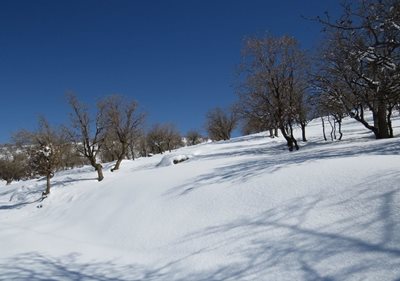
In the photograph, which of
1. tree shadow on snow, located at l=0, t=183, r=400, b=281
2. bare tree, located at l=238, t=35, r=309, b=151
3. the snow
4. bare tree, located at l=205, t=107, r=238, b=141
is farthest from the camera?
bare tree, located at l=205, t=107, r=238, b=141

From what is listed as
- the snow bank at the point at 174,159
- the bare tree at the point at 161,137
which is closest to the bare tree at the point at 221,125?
the bare tree at the point at 161,137

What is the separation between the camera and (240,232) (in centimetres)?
671

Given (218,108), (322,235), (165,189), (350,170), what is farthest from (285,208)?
(218,108)

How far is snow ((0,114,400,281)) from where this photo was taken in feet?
16.7

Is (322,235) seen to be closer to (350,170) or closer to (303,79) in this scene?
(350,170)

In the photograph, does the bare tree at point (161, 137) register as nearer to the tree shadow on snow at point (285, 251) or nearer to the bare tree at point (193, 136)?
the bare tree at point (193, 136)

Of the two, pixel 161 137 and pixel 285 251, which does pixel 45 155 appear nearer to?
pixel 285 251

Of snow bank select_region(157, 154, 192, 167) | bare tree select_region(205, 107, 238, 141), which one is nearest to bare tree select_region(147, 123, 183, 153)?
bare tree select_region(205, 107, 238, 141)

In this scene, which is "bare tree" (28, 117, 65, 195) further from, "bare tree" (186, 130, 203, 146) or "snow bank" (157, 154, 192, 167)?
"bare tree" (186, 130, 203, 146)

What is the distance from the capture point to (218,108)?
7612 centimetres

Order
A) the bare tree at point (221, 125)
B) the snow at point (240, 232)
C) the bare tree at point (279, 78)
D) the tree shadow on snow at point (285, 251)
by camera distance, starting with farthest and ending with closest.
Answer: the bare tree at point (221, 125), the bare tree at point (279, 78), the snow at point (240, 232), the tree shadow on snow at point (285, 251)

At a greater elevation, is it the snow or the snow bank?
the snow bank

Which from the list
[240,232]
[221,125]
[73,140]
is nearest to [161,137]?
[221,125]

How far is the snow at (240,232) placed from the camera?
5090mm
